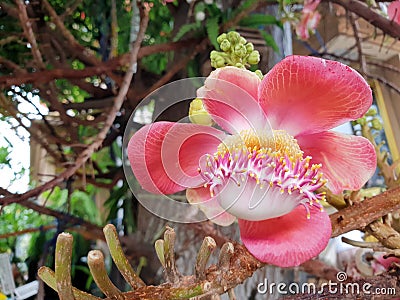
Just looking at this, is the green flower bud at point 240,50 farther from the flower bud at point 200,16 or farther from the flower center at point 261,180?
the flower bud at point 200,16

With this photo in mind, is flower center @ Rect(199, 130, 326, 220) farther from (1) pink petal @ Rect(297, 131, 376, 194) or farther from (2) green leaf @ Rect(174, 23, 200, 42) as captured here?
(2) green leaf @ Rect(174, 23, 200, 42)

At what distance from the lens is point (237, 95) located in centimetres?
20

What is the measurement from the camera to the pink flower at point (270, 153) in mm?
178

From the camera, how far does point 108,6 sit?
490 mm

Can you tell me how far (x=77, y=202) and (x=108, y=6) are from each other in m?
0.23

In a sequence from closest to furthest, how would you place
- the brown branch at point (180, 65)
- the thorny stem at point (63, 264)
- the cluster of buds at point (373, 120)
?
1. the thorny stem at point (63, 264)
2. the cluster of buds at point (373, 120)
3. the brown branch at point (180, 65)

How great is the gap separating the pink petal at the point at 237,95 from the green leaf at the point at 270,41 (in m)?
0.11

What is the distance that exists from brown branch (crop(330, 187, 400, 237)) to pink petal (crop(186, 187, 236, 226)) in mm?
49

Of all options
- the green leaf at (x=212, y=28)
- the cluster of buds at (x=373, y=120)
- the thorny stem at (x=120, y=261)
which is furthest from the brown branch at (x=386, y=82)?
the thorny stem at (x=120, y=261)

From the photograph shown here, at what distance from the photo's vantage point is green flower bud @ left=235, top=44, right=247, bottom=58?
0.21 meters

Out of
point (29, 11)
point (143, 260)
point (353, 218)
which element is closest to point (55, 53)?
point (29, 11)

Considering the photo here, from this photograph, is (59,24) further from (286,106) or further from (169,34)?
(286,106)

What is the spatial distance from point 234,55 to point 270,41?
0.38 ft

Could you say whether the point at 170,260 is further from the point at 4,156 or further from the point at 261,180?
the point at 4,156
